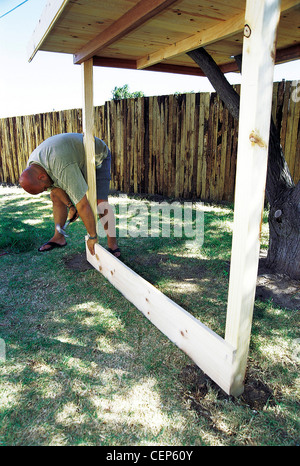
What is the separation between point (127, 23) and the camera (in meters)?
2.16

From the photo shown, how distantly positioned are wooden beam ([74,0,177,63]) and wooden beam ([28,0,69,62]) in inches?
17.3

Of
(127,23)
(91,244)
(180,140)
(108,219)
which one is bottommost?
(91,244)

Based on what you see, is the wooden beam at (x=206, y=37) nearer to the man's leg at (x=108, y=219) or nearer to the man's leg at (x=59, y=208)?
the man's leg at (x=108, y=219)

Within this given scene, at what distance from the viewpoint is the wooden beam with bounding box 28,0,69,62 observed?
6.54 ft

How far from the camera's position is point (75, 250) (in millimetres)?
3816

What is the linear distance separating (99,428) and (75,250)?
2.59 meters

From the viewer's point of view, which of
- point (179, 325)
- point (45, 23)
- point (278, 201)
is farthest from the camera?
point (278, 201)

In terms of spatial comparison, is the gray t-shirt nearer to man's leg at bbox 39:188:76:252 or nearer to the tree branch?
man's leg at bbox 39:188:76:252

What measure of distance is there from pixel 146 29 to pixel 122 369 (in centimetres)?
258

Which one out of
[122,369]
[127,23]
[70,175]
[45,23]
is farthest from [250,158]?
[45,23]

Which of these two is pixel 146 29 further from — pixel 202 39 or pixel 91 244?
pixel 91 244

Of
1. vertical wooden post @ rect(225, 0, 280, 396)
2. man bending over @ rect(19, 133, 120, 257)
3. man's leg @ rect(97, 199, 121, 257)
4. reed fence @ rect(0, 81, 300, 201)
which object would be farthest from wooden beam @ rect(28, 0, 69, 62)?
reed fence @ rect(0, 81, 300, 201)

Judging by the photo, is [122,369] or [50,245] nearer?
[122,369]
